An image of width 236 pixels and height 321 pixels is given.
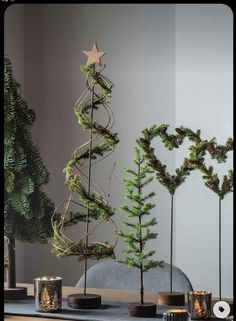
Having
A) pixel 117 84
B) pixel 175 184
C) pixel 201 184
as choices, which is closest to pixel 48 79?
pixel 117 84

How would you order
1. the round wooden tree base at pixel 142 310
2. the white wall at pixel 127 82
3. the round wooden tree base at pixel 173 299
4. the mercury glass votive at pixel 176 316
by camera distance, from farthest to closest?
the white wall at pixel 127 82 < the round wooden tree base at pixel 173 299 < the round wooden tree base at pixel 142 310 < the mercury glass votive at pixel 176 316

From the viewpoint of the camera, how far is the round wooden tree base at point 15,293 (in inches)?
66.9

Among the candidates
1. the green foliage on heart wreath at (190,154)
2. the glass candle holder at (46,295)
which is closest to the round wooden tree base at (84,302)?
the glass candle holder at (46,295)

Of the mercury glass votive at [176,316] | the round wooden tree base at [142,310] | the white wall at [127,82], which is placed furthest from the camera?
the white wall at [127,82]

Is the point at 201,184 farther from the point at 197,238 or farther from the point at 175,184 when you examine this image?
the point at 175,184

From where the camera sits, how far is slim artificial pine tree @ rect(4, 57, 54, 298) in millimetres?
1680

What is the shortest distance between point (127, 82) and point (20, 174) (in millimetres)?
1284

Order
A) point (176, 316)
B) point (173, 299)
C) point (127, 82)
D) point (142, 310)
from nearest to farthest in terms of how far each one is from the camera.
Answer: point (176, 316)
point (142, 310)
point (173, 299)
point (127, 82)

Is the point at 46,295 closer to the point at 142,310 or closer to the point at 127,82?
the point at 142,310

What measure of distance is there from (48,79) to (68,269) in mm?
833

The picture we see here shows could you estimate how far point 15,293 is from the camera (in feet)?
5.60

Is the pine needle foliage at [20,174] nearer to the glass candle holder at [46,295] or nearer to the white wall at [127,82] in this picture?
the glass candle holder at [46,295]

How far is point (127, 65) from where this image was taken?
287 centimetres

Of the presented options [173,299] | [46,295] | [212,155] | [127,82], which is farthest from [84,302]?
[127,82]
